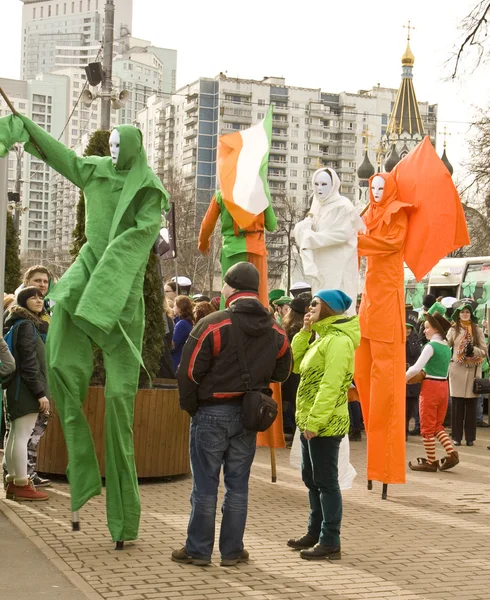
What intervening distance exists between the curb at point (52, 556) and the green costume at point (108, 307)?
338mm

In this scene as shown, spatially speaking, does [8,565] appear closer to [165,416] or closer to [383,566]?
[383,566]

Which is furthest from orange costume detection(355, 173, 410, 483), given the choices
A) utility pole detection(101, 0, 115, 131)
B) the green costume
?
utility pole detection(101, 0, 115, 131)

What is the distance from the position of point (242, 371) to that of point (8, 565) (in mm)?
1699

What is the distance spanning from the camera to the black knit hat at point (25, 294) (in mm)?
8289

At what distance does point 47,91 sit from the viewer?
126m

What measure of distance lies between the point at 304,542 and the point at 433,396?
5021 millimetres

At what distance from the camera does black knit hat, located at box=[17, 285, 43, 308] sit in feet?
27.2

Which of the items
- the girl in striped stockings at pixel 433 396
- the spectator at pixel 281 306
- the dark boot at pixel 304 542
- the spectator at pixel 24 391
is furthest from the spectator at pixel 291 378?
the dark boot at pixel 304 542

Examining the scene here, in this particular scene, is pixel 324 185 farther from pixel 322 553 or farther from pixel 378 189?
pixel 322 553

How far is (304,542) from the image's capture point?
6730 mm

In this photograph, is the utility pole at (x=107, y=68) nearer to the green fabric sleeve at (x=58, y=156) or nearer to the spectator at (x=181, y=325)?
the spectator at (x=181, y=325)

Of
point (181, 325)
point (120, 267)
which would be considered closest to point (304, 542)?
point (120, 267)

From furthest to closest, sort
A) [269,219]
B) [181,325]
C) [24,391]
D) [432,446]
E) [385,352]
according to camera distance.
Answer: [181,325], [432,446], [269,219], [385,352], [24,391]

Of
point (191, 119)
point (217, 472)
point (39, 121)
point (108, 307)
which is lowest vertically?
point (217, 472)
